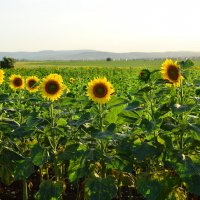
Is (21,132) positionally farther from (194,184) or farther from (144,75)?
(194,184)

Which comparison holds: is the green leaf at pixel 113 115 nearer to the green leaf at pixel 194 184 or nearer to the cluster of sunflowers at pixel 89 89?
the cluster of sunflowers at pixel 89 89

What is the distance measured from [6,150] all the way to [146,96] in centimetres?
141

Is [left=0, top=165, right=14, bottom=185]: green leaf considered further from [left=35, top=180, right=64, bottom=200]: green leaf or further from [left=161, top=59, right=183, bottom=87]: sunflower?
[left=161, top=59, right=183, bottom=87]: sunflower

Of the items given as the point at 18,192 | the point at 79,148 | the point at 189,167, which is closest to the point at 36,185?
the point at 18,192

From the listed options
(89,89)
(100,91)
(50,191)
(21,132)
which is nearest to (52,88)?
(89,89)

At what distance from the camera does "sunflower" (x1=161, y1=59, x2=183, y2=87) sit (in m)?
3.79

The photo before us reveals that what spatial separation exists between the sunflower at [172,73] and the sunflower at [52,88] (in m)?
1.06

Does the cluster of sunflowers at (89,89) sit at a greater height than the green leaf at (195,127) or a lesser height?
greater

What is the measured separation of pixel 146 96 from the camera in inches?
150

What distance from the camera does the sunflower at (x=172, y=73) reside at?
12.5ft

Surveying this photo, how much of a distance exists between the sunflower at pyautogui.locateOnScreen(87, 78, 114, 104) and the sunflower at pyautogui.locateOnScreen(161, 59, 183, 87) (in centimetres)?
54

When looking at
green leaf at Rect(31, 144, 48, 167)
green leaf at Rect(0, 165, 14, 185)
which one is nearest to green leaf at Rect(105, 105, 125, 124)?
green leaf at Rect(31, 144, 48, 167)

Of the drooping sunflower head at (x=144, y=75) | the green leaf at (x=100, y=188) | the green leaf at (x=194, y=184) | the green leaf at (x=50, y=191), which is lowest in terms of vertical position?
the green leaf at (x=50, y=191)

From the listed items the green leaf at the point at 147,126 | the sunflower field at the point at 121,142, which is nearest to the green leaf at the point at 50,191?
the sunflower field at the point at 121,142
